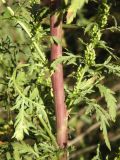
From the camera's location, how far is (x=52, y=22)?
121cm

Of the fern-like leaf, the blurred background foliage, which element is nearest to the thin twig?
the blurred background foliage

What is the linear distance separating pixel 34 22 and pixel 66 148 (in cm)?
48

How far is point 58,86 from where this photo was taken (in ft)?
4.24

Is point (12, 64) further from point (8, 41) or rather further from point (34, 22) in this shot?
point (34, 22)

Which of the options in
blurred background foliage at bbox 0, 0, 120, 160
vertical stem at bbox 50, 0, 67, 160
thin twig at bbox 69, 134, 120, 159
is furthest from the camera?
thin twig at bbox 69, 134, 120, 159

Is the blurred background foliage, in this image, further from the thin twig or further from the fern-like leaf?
the fern-like leaf

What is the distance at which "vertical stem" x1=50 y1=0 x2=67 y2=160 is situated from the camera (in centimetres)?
121

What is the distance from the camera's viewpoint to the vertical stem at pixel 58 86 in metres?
1.21

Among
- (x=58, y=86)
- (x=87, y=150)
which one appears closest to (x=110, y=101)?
(x=58, y=86)

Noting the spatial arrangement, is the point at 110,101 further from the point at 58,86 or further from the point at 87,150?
the point at 87,150

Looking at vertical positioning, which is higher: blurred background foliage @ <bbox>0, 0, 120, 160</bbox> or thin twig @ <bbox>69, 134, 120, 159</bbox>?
blurred background foliage @ <bbox>0, 0, 120, 160</bbox>

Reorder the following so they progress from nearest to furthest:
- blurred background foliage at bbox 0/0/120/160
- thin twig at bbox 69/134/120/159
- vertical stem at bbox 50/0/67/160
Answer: vertical stem at bbox 50/0/67/160 < blurred background foliage at bbox 0/0/120/160 < thin twig at bbox 69/134/120/159

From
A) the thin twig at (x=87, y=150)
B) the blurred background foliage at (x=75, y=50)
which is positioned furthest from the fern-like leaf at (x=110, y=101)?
the thin twig at (x=87, y=150)

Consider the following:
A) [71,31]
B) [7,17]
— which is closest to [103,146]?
[71,31]
